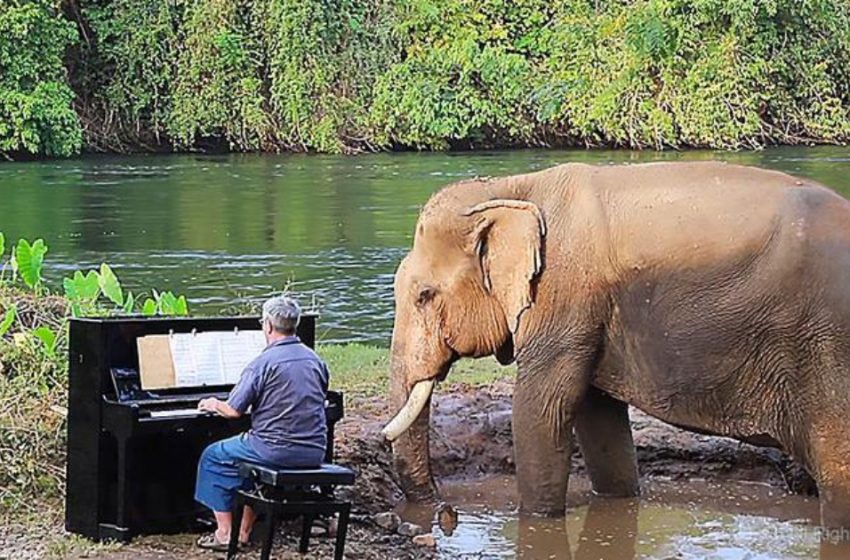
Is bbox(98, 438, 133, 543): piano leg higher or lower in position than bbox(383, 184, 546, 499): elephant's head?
lower

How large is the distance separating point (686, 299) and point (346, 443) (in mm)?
2444

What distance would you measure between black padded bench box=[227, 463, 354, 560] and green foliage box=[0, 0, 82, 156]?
112 feet

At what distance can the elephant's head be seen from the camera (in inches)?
320

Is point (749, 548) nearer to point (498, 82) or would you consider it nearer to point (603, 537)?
point (603, 537)

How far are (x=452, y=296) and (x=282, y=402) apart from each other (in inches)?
76.0

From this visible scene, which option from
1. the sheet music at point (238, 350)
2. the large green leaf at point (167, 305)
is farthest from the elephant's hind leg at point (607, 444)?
the large green leaf at point (167, 305)

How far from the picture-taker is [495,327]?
Answer: 8422mm

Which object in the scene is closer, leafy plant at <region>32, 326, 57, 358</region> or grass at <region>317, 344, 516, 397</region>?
leafy plant at <region>32, 326, 57, 358</region>

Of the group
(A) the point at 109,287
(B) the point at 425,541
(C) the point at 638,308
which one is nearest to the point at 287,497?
(B) the point at 425,541

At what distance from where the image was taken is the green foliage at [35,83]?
40.0 metres

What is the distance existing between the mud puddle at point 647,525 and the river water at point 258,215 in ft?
17.2

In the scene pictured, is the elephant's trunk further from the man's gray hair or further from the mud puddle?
the man's gray hair

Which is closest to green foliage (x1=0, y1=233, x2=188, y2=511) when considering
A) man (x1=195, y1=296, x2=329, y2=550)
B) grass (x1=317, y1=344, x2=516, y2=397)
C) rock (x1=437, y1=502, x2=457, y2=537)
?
man (x1=195, y1=296, x2=329, y2=550)

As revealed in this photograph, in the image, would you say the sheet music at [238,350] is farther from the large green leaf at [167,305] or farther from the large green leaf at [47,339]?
the large green leaf at [167,305]
